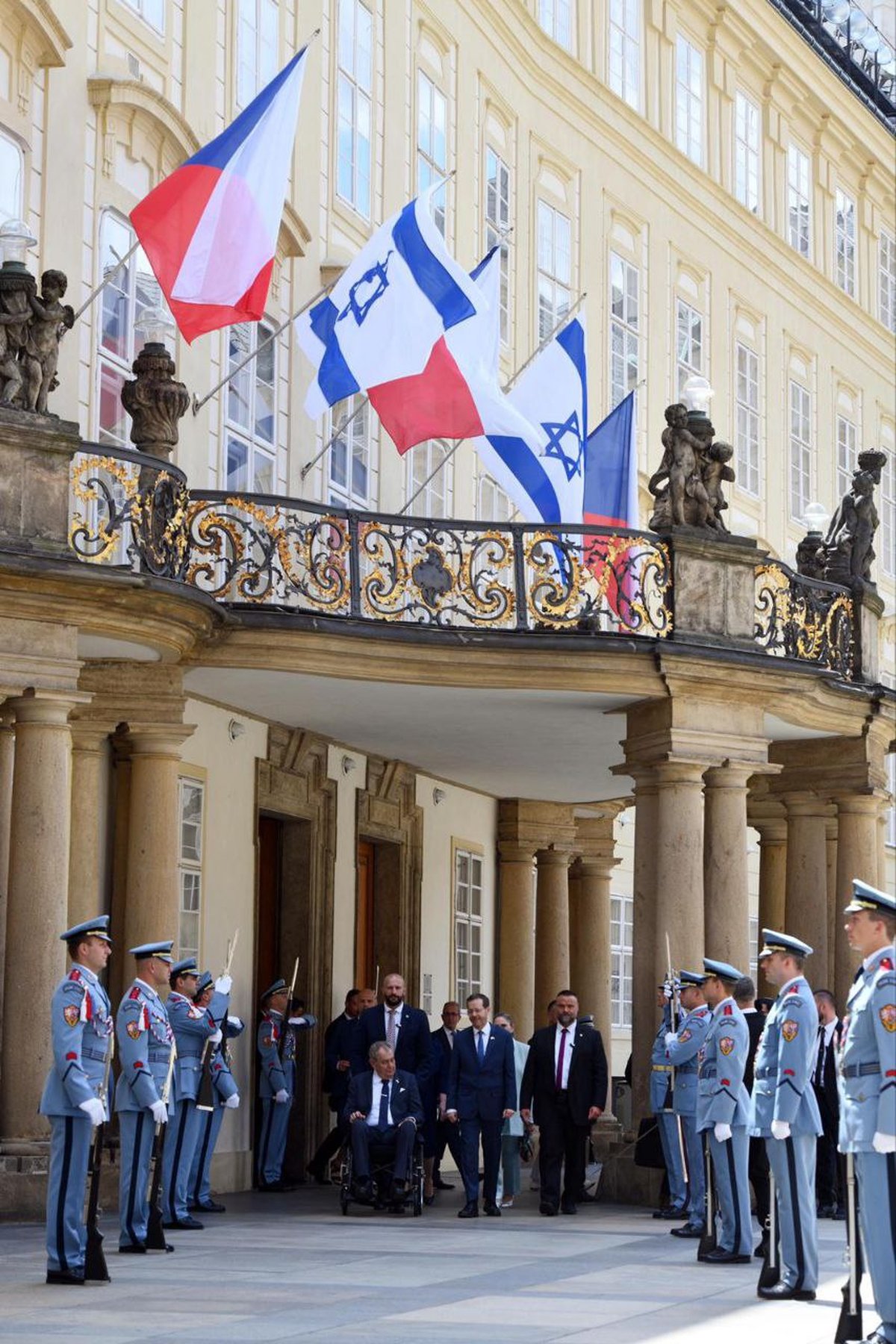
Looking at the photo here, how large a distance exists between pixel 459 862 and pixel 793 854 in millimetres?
4627

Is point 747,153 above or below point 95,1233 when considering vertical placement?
above

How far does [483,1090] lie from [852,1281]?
7.81 metres

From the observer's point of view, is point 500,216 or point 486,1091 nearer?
point 486,1091

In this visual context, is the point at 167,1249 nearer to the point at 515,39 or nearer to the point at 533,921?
the point at 533,921

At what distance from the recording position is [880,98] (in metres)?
39.7

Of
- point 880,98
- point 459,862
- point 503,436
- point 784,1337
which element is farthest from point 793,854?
point 880,98

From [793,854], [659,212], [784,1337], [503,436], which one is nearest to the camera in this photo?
[784,1337]

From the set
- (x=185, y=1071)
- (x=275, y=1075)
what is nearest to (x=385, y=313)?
(x=185, y=1071)

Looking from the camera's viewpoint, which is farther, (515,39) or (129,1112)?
(515,39)

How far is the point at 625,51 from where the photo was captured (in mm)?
30219

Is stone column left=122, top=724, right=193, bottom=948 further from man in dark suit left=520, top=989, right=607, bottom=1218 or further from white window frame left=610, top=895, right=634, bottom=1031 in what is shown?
white window frame left=610, top=895, right=634, bottom=1031

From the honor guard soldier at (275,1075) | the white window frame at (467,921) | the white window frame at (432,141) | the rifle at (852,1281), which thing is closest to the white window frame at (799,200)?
the white window frame at (432,141)

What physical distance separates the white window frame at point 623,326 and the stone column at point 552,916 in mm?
5502

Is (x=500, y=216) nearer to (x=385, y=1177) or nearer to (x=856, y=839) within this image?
(x=856, y=839)
